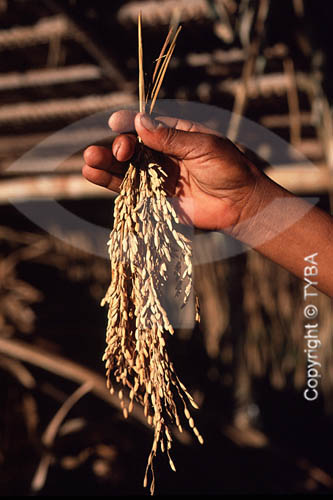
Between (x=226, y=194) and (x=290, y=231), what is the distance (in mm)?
163

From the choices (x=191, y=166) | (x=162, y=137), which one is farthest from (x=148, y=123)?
Answer: (x=191, y=166)

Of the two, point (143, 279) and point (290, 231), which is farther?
point (290, 231)

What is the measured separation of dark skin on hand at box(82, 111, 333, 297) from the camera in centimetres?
82

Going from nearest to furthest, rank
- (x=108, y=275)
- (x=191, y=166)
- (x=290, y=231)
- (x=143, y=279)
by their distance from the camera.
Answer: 1. (x=143, y=279)
2. (x=191, y=166)
3. (x=290, y=231)
4. (x=108, y=275)

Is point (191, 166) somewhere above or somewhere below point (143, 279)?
above

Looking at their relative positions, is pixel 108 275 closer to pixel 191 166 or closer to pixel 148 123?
pixel 191 166

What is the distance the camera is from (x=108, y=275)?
3.17 m

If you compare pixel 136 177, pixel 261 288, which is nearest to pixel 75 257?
pixel 261 288

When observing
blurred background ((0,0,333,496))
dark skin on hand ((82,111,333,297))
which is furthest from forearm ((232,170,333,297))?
blurred background ((0,0,333,496))

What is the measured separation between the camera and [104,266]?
10.4 feet

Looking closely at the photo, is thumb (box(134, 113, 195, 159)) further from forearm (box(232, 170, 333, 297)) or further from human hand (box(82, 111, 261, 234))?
forearm (box(232, 170, 333, 297))

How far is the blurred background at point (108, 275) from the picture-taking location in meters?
1.53

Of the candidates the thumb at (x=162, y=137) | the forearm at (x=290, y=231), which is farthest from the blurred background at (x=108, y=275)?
the thumb at (x=162, y=137)

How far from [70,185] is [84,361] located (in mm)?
1581
